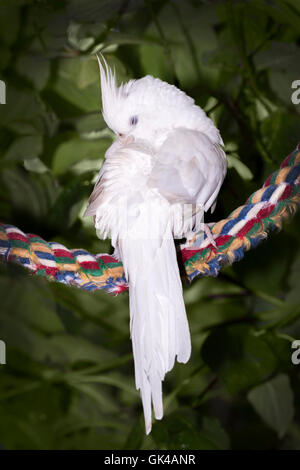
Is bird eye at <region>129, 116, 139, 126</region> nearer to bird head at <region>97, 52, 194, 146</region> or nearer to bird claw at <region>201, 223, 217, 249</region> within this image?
bird head at <region>97, 52, 194, 146</region>

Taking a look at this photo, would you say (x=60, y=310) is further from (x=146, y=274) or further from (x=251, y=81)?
(x=251, y=81)

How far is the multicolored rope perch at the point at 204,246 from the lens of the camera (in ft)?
1.40

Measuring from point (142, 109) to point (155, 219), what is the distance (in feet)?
0.41

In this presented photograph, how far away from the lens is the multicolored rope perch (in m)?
0.43

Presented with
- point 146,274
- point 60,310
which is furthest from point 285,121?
point 60,310

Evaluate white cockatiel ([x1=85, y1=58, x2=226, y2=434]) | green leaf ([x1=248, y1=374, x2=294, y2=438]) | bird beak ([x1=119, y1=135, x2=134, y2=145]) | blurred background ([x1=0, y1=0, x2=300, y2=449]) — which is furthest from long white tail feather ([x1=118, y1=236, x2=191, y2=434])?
green leaf ([x1=248, y1=374, x2=294, y2=438])

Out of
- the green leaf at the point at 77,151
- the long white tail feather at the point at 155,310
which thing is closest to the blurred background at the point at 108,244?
the green leaf at the point at 77,151

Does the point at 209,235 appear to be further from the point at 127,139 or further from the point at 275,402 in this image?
the point at 275,402

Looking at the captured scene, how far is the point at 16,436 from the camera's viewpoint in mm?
758

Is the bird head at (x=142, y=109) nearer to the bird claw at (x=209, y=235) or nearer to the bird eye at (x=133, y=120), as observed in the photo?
the bird eye at (x=133, y=120)

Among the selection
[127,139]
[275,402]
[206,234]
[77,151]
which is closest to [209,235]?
[206,234]

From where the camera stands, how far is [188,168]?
422 mm

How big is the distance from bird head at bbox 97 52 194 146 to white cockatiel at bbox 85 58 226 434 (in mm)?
10

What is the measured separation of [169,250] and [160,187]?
0.20ft
